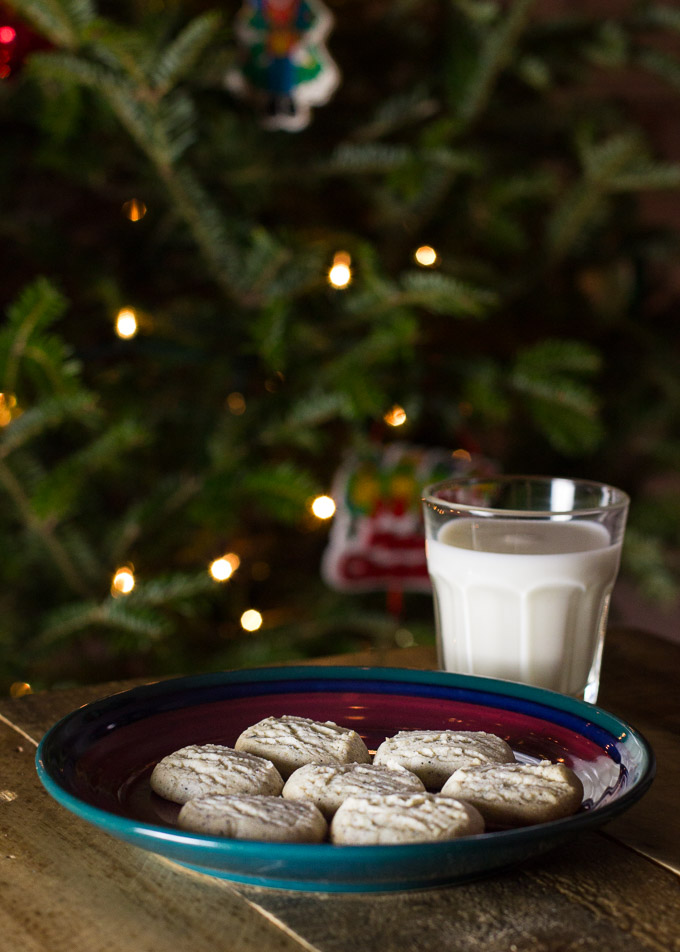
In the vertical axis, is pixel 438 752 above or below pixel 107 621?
above

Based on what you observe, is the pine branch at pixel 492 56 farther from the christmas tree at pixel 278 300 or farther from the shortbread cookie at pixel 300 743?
the shortbread cookie at pixel 300 743

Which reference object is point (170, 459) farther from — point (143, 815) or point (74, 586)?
point (143, 815)

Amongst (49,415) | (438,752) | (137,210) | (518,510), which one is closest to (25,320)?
(49,415)

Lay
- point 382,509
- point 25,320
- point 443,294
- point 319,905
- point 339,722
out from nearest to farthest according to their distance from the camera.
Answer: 1. point 319,905
2. point 339,722
3. point 25,320
4. point 443,294
5. point 382,509

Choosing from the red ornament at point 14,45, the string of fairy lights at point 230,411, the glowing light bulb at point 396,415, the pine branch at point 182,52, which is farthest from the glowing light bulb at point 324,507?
the red ornament at point 14,45

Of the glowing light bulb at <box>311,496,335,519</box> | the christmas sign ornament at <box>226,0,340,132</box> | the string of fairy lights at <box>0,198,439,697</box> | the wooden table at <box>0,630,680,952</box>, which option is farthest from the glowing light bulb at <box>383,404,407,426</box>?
the wooden table at <box>0,630,680,952</box>

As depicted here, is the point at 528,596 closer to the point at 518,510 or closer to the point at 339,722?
the point at 518,510
